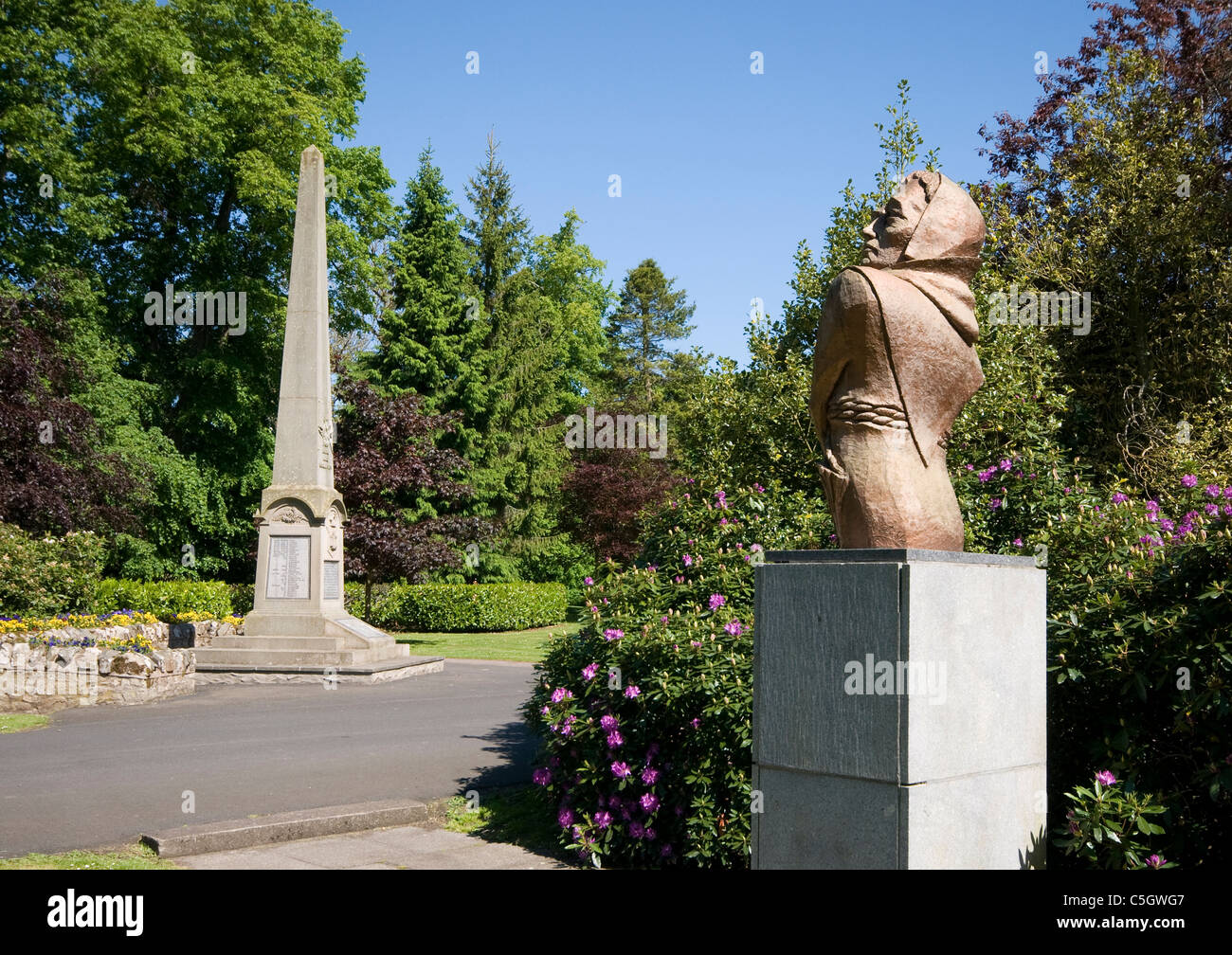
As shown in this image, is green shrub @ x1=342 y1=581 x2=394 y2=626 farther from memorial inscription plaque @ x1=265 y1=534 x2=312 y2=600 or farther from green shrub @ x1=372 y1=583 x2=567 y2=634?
memorial inscription plaque @ x1=265 y1=534 x2=312 y2=600

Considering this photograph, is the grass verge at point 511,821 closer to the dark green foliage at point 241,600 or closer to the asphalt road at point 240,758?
the asphalt road at point 240,758

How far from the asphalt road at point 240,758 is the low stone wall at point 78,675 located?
0.34 m

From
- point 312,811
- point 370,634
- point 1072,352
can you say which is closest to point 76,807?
point 312,811

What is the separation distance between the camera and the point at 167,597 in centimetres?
2439

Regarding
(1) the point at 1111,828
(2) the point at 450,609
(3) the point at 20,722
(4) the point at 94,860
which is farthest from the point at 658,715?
(2) the point at 450,609

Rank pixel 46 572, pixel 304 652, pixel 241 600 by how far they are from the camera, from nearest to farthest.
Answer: pixel 304 652 → pixel 46 572 → pixel 241 600

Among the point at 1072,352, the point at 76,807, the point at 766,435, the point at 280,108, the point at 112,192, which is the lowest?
the point at 76,807

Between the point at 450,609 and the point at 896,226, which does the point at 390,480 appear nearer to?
the point at 450,609

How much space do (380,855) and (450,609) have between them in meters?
23.1

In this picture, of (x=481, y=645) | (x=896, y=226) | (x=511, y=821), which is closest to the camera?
(x=896, y=226)

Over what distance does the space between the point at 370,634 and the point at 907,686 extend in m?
15.2

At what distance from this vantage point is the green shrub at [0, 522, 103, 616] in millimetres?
17344
